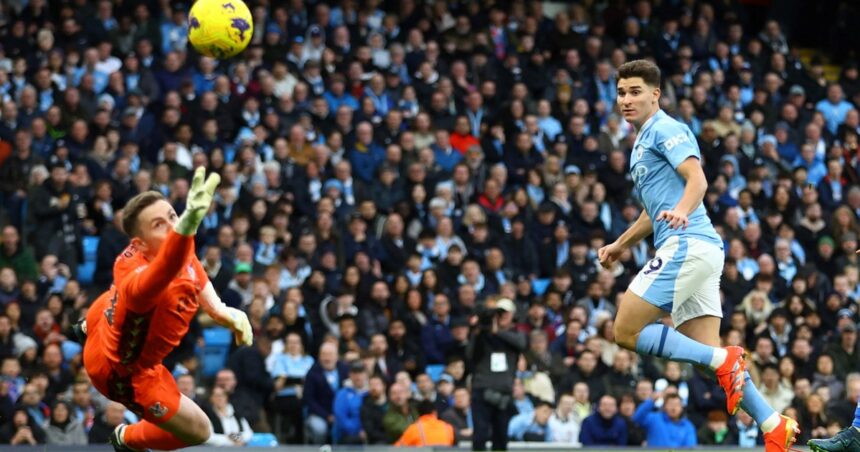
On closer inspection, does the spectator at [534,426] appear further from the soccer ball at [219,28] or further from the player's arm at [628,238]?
the player's arm at [628,238]

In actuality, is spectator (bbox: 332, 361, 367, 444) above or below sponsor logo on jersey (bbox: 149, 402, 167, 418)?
below

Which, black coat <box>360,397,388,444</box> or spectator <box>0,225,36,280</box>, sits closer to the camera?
black coat <box>360,397,388,444</box>

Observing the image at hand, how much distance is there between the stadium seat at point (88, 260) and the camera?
51.4ft

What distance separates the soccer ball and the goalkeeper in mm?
4348

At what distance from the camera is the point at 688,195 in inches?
303

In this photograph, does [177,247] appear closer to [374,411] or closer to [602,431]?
[374,411]

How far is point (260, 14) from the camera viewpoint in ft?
64.9

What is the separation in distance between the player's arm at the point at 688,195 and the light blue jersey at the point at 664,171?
54 millimetres

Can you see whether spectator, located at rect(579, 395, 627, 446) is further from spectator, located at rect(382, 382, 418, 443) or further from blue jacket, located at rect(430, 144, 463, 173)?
blue jacket, located at rect(430, 144, 463, 173)

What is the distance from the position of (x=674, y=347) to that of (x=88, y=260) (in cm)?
972

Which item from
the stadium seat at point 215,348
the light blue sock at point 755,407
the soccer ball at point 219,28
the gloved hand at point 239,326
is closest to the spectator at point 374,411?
the stadium seat at point 215,348

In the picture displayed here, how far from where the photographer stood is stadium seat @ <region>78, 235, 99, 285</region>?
51.4ft

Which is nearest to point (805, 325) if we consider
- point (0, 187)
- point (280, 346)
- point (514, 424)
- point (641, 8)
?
point (514, 424)

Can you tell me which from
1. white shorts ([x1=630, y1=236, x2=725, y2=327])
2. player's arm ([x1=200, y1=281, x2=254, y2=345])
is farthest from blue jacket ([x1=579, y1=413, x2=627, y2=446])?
player's arm ([x1=200, y1=281, x2=254, y2=345])
